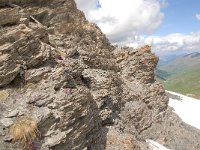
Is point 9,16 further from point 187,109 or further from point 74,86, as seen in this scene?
point 187,109

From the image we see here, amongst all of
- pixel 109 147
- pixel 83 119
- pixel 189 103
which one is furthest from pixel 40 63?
pixel 189 103

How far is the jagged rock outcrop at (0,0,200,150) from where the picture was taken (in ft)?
69.9

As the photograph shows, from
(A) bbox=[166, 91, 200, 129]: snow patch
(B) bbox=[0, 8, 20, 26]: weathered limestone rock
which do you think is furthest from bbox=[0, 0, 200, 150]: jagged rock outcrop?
(A) bbox=[166, 91, 200, 129]: snow patch

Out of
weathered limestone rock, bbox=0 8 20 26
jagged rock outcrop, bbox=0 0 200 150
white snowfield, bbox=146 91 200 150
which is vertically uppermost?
weathered limestone rock, bbox=0 8 20 26

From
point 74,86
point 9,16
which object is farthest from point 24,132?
point 9,16

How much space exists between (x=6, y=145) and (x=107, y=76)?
1827 centimetres

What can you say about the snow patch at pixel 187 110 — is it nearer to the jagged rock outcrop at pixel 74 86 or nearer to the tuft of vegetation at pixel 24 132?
the jagged rock outcrop at pixel 74 86

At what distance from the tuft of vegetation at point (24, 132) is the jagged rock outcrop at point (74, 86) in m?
0.29

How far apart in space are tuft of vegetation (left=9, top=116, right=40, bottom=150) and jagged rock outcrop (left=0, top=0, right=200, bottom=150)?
11.3 inches

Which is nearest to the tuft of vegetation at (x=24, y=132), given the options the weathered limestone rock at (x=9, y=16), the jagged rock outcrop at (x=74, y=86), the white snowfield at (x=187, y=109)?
the jagged rock outcrop at (x=74, y=86)

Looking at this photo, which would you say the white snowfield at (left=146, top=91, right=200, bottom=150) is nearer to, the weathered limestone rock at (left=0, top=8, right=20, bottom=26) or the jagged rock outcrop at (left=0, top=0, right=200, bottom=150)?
the jagged rock outcrop at (left=0, top=0, right=200, bottom=150)

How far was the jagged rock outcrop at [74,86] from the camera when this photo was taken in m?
21.3

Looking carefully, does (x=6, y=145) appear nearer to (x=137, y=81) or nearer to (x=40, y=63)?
(x=40, y=63)

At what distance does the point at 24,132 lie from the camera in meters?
18.9
